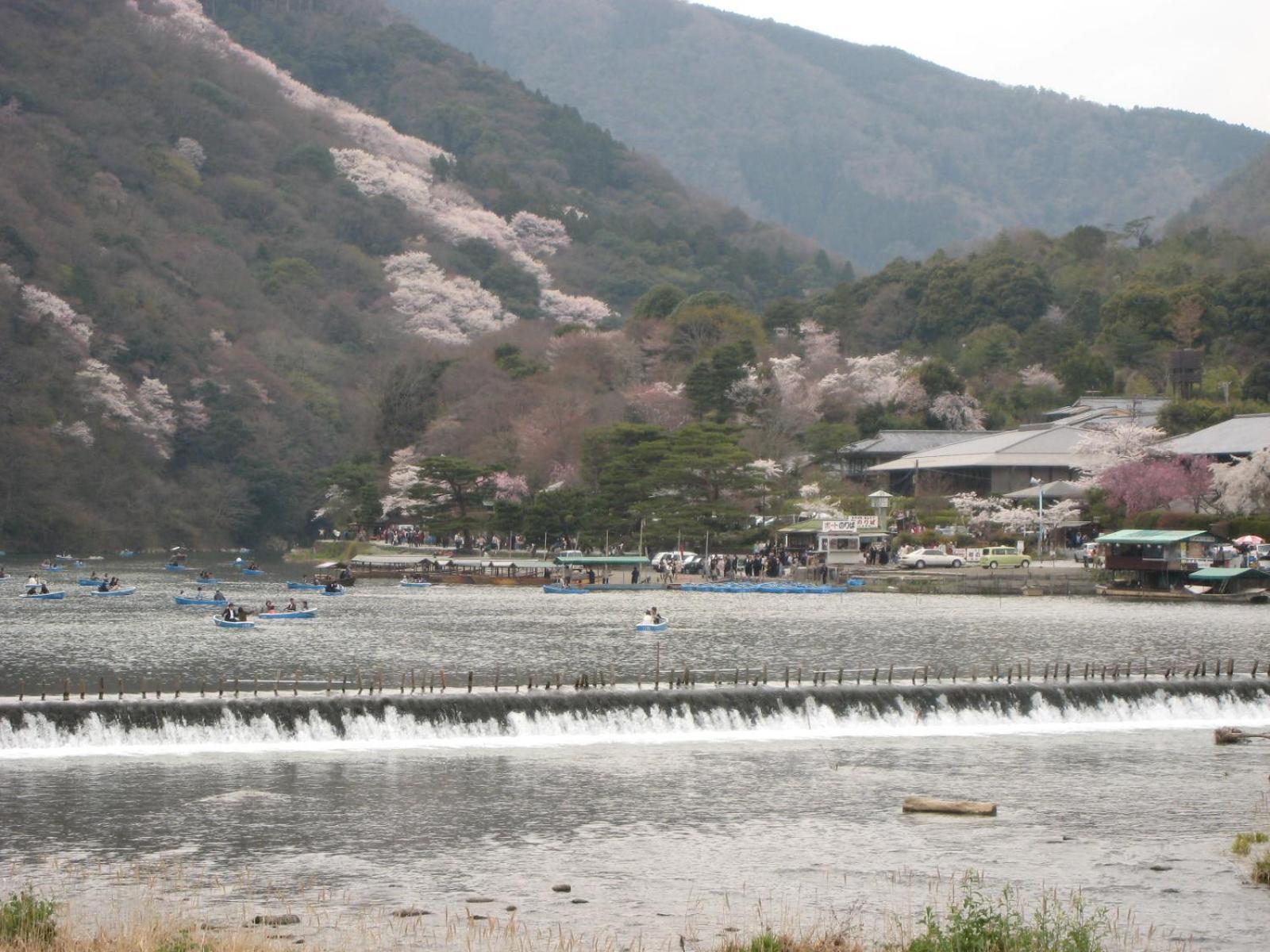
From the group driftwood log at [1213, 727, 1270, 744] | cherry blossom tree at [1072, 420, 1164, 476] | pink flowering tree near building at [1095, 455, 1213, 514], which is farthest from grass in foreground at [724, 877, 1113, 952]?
cherry blossom tree at [1072, 420, 1164, 476]

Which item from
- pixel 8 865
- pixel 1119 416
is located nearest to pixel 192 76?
pixel 1119 416

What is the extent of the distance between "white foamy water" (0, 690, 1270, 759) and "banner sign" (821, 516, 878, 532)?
1905 inches

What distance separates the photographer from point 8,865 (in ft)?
77.1

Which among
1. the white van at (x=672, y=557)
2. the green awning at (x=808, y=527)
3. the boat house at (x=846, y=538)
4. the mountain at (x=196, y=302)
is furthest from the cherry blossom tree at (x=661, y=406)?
the boat house at (x=846, y=538)

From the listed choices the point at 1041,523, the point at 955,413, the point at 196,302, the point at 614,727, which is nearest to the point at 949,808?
the point at 614,727

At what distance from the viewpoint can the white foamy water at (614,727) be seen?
32562 millimetres

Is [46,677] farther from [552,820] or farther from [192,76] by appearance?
[192,76]

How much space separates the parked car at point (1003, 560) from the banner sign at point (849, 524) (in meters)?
7.81

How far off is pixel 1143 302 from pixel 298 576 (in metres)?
62.7

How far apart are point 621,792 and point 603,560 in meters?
58.5

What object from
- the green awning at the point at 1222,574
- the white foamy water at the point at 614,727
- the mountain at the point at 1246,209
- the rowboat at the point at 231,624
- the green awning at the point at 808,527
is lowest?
the white foamy water at the point at 614,727

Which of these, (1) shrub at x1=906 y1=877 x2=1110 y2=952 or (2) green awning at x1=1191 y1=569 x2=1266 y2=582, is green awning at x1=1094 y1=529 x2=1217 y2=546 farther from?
(1) shrub at x1=906 y1=877 x2=1110 y2=952

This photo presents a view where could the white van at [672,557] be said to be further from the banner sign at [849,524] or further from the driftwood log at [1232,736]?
the driftwood log at [1232,736]

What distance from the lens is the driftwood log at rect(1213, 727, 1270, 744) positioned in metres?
35.4
